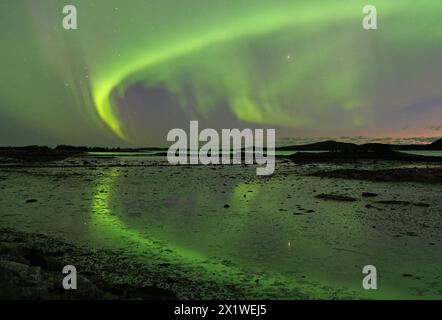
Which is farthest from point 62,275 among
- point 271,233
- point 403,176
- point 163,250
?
point 403,176

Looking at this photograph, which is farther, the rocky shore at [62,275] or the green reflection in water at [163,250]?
the green reflection in water at [163,250]

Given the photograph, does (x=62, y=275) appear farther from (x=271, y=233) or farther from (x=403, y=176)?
(x=403, y=176)

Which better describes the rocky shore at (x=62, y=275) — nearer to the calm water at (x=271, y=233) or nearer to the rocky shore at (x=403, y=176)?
the calm water at (x=271, y=233)

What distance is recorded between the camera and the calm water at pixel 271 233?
8945mm

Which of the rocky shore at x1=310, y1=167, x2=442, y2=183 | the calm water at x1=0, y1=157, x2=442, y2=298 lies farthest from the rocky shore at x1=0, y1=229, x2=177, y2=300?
the rocky shore at x1=310, y1=167, x2=442, y2=183

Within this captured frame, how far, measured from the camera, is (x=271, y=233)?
→ 13.5 metres

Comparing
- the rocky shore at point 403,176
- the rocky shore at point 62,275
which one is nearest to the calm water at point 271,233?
the rocky shore at point 62,275

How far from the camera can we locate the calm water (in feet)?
29.3

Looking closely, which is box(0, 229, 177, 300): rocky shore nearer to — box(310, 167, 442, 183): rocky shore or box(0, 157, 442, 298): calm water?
box(0, 157, 442, 298): calm water

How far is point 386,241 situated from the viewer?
40.8 feet
